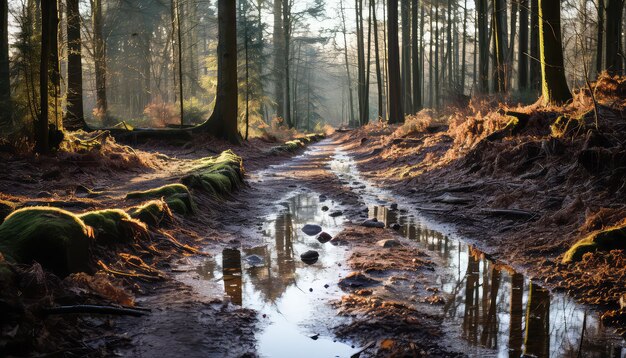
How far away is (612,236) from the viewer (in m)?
4.82

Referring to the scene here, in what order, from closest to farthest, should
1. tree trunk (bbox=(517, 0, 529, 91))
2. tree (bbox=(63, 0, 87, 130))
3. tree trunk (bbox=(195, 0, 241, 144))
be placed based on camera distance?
tree (bbox=(63, 0, 87, 130)) < tree trunk (bbox=(195, 0, 241, 144)) < tree trunk (bbox=(517, 0, 529, 91))

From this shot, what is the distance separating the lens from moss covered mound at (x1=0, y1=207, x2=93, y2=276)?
371cm

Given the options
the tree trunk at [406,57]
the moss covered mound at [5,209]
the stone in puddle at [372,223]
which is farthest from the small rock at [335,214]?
→ the tree trunk at [406,57]

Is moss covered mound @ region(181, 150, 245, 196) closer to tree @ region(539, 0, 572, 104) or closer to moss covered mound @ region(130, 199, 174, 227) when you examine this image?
moss covered mound @ region(130, 199, 174, 227)

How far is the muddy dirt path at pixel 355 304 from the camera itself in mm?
3346

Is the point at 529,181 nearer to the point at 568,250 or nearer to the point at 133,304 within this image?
the point at 568,250

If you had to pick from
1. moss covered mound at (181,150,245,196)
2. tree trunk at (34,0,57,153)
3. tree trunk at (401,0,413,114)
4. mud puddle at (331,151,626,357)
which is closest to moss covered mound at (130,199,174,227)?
moss covered mound at (181,150,245,196)

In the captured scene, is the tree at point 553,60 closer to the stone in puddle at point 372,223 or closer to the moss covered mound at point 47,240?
the stone in puddle at point 372,223

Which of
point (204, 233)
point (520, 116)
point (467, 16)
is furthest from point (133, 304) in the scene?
point (467, 16)

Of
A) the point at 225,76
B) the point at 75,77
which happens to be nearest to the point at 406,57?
the point at 225,76

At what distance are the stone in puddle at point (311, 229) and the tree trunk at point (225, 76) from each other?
12.2 metres

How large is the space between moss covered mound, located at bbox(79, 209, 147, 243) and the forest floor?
151 millimetres

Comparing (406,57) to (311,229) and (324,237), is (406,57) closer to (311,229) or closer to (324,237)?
(311,229)

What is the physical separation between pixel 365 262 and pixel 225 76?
48.7 ft
